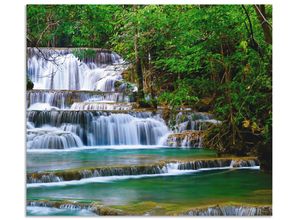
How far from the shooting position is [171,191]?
5.68m

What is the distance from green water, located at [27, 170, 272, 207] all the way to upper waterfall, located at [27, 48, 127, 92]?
1.19 metres

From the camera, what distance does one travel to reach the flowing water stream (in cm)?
555

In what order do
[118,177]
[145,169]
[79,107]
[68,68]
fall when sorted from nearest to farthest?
1. [118,177]
2. [145,169]
3. [68,68]
4. [79,107]

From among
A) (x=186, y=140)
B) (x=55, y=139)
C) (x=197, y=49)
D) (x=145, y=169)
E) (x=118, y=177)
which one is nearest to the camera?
(x=118, y=177)

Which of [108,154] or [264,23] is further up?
[264,23]

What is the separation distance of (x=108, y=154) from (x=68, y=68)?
1.03 meters

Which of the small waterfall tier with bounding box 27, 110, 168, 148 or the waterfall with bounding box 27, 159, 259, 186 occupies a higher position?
the small waterfall tier with bounding box 27, 110, 168, 148

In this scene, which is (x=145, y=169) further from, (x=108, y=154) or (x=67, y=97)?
(x=67, y=97)

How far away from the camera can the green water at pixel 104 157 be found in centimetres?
607

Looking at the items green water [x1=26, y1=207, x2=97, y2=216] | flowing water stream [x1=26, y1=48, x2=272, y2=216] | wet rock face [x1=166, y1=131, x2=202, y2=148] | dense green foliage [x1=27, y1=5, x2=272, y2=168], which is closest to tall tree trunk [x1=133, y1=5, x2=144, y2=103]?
dense green foliage [x1=27, y1=5, x2=272, y2=168]

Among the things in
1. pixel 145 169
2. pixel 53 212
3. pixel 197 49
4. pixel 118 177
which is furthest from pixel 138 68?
pixel 53 212

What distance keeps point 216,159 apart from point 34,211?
6.94ft

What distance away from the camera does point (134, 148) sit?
674 cm

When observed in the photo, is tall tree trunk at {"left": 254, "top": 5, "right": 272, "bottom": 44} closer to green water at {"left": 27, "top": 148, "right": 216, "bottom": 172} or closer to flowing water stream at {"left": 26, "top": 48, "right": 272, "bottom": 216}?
flowing water stream at {"left": 26, "top": 48, "right": 272, "bottom": 216}
